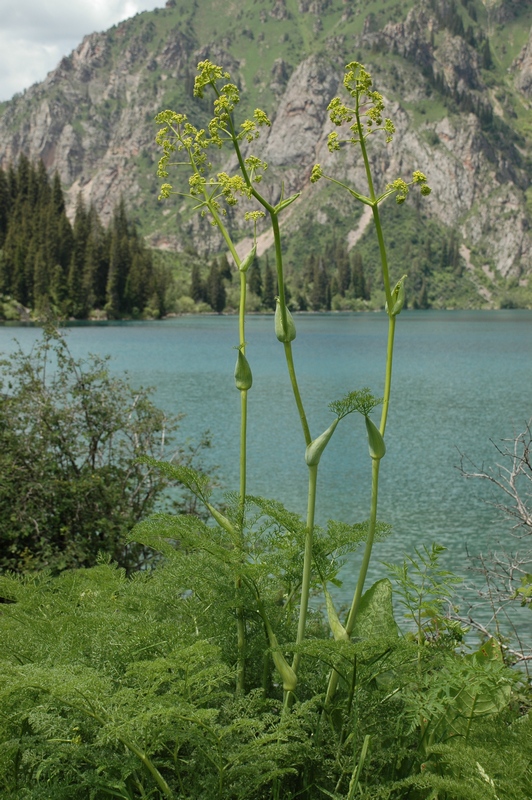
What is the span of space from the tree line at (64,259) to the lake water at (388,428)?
47.0 metres

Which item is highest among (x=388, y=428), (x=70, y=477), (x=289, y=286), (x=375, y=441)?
(x=289, y=286)

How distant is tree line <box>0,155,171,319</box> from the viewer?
307 ft

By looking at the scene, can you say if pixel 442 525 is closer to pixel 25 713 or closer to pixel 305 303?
pixel 25 713

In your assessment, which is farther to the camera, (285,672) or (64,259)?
(64,259)

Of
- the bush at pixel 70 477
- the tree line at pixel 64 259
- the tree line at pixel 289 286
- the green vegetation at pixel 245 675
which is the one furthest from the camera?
the tree line at pixel 289 286

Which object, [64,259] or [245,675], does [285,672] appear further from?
[64,259]

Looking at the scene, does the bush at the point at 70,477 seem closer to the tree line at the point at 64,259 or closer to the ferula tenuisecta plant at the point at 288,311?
the ferula tenuisecta plant at the point at 288,311

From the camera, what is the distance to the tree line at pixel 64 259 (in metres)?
93.7

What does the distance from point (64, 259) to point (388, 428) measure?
281ft

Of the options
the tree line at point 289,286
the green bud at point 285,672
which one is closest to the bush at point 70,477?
the green bud at point 285,672

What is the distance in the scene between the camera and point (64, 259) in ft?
327

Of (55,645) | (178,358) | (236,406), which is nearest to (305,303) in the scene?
(178,358)

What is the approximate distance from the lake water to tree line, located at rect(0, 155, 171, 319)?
47.0 metres

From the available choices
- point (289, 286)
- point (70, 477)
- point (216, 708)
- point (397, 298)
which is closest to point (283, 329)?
point (397, 298)
